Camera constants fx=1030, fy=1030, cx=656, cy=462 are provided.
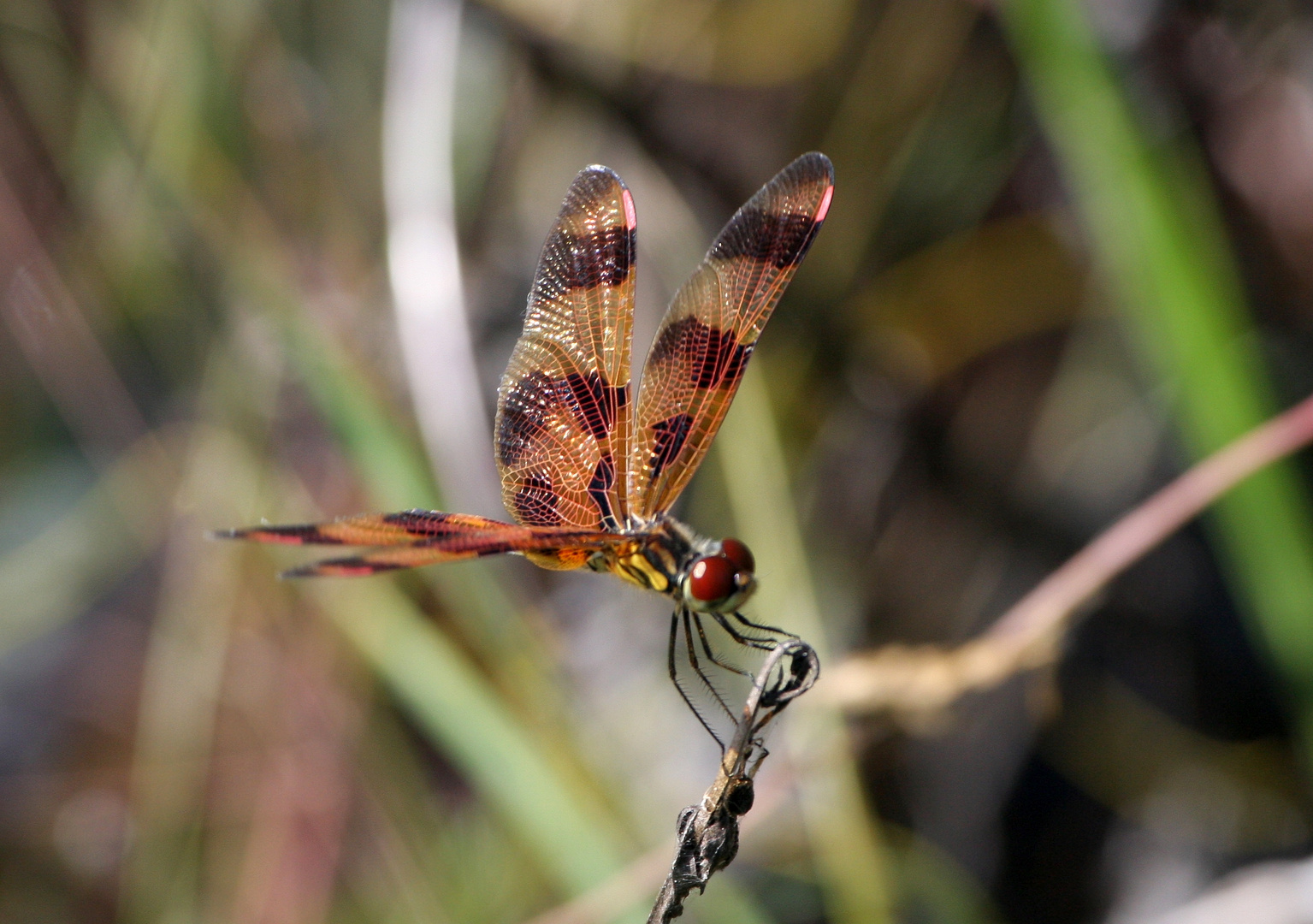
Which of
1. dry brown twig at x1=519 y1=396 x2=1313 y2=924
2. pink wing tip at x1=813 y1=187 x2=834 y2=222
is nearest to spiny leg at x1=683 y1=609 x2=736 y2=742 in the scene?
dry brown twig at x1=519 y1=396 x2=1313 y2=924

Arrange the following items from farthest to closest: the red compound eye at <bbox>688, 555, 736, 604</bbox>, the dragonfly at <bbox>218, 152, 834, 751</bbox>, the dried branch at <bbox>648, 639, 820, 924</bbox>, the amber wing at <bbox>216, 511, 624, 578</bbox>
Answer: the dragonfly at <bbox>218, 152, 834, 751</bbox> → the red compound eye at <bbox>688, 555, 736, 604</bbox> → the amber wing at <bbox>216, 511, 624, 578</bbox> → the dried branch at <bbox>648, 639, 820, 924</bbox>

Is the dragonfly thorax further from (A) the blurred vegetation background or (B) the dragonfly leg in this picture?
(A) the blurred vegetation background

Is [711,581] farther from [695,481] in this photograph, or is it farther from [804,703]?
[695,481]

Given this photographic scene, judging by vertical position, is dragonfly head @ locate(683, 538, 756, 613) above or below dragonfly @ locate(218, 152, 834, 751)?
below

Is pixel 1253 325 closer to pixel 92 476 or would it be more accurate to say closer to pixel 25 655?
pixel 92 476

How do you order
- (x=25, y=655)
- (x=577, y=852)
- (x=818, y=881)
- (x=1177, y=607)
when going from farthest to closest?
(x=25, y=655)
(x=1177, y=607)
(x=818, y=881)
(x=577, y=852)

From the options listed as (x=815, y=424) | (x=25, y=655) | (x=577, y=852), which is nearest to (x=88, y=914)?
(x=25, y=655)
